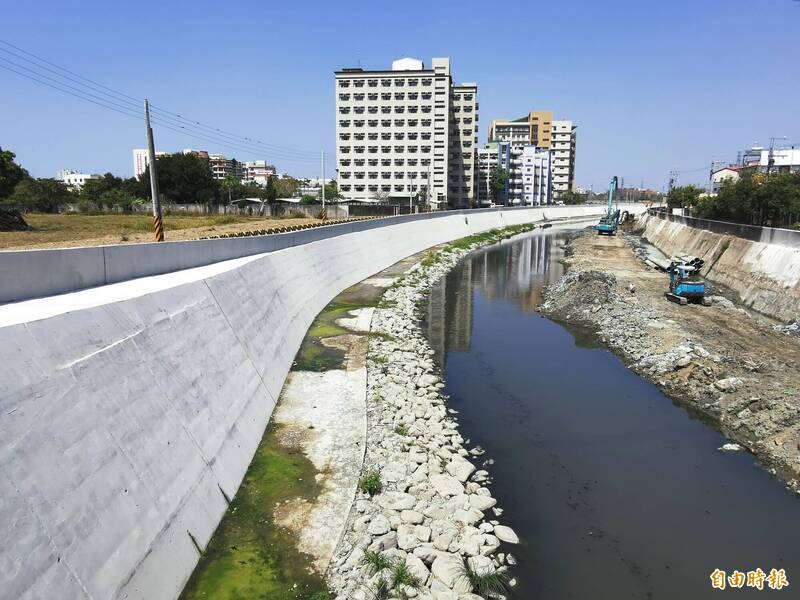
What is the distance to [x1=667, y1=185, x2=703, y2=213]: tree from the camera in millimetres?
91500

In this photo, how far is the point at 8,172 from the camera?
126 feet

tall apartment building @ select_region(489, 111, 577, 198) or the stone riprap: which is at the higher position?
tall apartment building @ select_region(489, 111, 577, 198)

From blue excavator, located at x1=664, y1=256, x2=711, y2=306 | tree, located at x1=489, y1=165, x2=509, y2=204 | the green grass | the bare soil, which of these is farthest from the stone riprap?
tree, located at x1=489, y1=165, x2=509, y2=204

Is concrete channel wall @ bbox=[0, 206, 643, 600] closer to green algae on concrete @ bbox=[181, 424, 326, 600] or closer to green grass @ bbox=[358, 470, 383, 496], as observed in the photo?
green algae on concrete @ bbox=[181, 424, 326, 600]

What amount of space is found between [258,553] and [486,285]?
113 feet

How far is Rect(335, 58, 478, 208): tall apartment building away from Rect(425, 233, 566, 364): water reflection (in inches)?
1894

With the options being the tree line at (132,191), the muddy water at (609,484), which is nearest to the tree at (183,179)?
the tree line at (132,191)

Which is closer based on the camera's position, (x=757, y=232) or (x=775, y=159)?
(x=757, y=232)

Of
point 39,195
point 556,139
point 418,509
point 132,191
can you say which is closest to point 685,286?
point 418,509

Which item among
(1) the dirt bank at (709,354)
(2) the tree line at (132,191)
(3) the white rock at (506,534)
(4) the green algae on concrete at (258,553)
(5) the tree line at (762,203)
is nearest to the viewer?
(4) the green algae on concrete at (258,553)

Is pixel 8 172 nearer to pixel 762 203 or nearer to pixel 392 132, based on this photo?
pixel 762 203

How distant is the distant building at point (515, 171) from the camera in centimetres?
14800

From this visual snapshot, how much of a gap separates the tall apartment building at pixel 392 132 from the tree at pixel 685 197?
1883 inches

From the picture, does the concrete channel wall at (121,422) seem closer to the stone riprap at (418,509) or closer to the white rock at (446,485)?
the stone riprap at (418,509)
